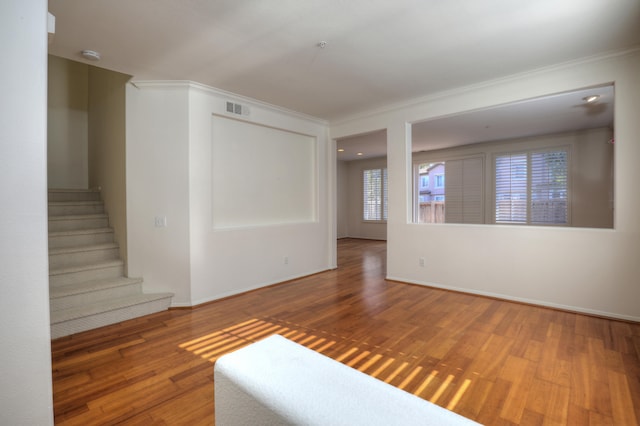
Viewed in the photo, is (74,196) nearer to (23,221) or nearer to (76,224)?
(76,224)

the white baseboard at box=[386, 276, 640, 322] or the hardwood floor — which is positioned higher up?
the white baseboard at box=[386, 276, 640, 322]

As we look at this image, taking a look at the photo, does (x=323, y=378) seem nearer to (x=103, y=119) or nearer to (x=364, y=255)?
(x=103, y=119)

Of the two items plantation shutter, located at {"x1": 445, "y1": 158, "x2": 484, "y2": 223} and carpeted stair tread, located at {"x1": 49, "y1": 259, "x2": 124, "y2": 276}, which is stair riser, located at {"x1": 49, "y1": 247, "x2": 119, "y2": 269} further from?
Answer: plantation shutter, located at {"x1": 445, "y1": 158, "x2": 484, "y2": 223}

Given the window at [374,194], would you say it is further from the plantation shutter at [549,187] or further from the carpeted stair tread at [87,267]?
the carpeted stair tread at [87,267]

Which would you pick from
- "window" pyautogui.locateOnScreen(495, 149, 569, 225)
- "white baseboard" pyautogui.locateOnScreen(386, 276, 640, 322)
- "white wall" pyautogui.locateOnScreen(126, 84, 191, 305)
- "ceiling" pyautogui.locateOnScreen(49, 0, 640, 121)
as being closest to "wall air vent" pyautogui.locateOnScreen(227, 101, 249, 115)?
"ceiling" pyautogui.locateOnScreen(49, 0, 640, 121)

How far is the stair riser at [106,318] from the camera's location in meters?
2.80

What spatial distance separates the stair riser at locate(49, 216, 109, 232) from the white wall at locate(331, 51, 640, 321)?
13.3 feet

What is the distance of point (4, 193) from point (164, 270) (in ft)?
8.86

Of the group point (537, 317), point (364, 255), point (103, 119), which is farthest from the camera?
point (364, 255)

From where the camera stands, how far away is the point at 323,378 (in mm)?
860

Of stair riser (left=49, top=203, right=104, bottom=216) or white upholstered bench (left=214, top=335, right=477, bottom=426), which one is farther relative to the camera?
stair riser (left=49, top=203, right=104, bottom=216)

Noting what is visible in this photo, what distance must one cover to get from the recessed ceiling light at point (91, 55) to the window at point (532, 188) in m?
7.32

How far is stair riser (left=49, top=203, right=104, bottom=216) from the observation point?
4.05 m

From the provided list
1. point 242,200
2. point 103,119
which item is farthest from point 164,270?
point 103,119
